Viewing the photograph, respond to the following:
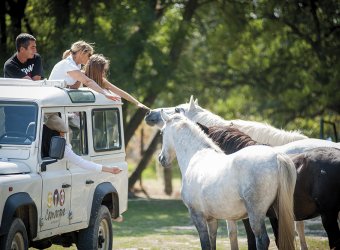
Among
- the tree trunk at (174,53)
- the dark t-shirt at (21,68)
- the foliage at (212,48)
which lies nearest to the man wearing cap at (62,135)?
the dark t-shirt at (21,68)

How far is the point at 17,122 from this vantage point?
8.80 meters

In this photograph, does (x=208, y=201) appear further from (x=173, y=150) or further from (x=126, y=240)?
(x=126, y=240)

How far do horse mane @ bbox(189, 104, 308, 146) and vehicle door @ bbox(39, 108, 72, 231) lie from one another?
3.39 metres

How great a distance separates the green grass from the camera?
12.8m

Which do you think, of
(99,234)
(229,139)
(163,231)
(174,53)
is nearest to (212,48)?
(174,53)

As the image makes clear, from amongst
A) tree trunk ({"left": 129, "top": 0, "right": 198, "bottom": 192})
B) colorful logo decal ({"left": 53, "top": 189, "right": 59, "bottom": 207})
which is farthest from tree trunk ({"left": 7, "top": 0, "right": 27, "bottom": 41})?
colorful logo decal ({"left": 53, "top": 189, "right": 59, "bottom": 207})

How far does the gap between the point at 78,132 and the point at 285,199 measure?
2571mm

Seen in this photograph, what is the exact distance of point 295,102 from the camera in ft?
96.5

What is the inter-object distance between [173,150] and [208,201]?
1437 millimetres

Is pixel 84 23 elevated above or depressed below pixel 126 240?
above

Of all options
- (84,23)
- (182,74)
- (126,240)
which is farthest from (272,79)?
(126,240)

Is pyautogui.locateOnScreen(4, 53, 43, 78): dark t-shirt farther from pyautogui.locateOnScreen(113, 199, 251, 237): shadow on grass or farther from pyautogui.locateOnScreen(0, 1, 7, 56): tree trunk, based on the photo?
pyautogui.locateOnScreen(0, 1, 7, 56): tree trunk

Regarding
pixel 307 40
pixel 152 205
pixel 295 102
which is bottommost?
pixel 152 205

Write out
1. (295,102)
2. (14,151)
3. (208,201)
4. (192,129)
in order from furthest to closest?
(295,102) < (192,129) < (208,201) < (14,151)
